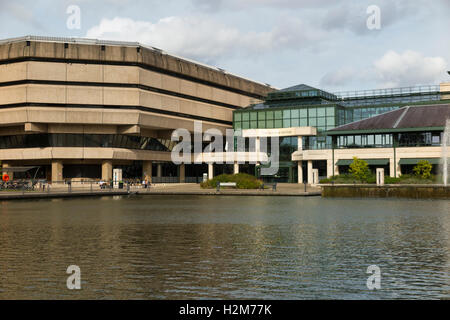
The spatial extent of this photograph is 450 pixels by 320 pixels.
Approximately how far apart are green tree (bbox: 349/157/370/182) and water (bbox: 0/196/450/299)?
4153 centimetres

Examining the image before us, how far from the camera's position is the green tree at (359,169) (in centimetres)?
6889

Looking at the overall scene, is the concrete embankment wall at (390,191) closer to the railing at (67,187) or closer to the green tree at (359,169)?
the green tree at (359,169)

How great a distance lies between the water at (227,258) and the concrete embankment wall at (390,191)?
74.7ft

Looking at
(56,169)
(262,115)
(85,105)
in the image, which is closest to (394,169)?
(262,115)

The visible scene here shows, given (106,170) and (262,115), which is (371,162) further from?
(106,170)

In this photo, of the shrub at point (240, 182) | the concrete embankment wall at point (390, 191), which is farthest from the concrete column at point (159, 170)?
the concrete embankment wall at point (390, 191)

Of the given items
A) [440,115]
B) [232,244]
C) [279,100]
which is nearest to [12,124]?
[279,100]

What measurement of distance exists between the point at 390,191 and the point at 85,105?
57770 millimetres

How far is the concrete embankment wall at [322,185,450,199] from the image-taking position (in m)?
49.1

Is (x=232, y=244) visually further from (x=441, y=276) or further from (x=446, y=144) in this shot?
(x=446, y=144)

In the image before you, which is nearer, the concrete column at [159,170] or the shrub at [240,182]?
the shrub at [240,182]

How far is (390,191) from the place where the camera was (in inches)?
2035

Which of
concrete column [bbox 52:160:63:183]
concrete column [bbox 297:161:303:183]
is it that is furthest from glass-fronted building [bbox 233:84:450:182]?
concrete column [bbox 52:160:63:183]

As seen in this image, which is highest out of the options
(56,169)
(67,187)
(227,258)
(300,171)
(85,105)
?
(85,105)
